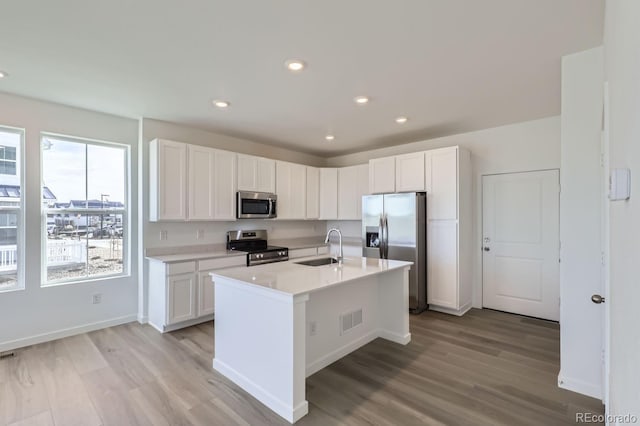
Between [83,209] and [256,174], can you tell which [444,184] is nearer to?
[256,174]

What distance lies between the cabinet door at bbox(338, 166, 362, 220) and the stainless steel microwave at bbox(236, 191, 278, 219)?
132cm

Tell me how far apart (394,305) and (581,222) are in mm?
1838

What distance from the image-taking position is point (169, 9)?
6.18 ft

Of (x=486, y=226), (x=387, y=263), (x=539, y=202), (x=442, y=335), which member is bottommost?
(x=442, y=335)

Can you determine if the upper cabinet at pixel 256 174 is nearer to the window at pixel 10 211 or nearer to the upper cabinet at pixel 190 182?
the upper cabinet at pixel 190 182

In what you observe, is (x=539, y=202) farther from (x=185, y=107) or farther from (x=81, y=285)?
(x=81, y=285)

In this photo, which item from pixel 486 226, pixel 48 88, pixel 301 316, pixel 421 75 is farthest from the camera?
pixel 486 226

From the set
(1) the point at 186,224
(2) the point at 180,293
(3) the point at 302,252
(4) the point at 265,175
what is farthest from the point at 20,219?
(3) the point at 302,252

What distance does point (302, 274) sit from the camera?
9.01 ft

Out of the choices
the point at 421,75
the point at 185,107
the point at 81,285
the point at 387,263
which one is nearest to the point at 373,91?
the point at 421,75

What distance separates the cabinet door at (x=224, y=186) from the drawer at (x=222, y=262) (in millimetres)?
622

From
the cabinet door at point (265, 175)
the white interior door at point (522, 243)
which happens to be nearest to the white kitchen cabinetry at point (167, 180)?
the cabinet door at point (265, 175)

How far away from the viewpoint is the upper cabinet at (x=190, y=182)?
12.8ft

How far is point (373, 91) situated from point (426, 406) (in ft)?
9.18
